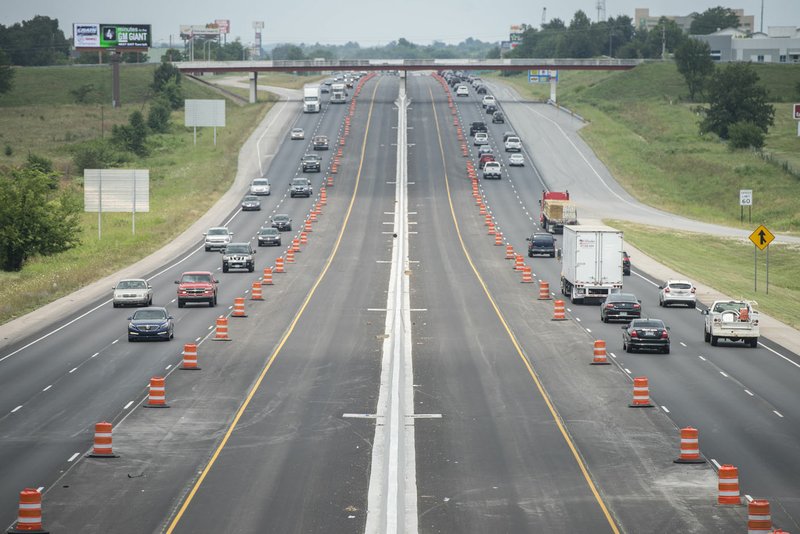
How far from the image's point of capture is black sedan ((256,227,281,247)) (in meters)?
84.8

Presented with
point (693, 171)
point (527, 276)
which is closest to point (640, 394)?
point (527, 276)

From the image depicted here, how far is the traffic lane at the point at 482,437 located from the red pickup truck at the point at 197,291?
9.11m

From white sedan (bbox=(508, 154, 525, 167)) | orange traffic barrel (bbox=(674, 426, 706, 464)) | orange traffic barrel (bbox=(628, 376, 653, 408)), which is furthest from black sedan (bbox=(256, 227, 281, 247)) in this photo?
orange traffic barrel (bbox=(674, 426, 706, 464))

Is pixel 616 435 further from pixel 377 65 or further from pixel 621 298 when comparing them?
pixel 377 65

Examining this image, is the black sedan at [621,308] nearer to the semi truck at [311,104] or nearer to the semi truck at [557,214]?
the semi truck at [557,214]

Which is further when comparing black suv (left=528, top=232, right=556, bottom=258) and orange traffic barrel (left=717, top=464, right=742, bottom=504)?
black suv (left=528, top=232, right=556, bottom=258)

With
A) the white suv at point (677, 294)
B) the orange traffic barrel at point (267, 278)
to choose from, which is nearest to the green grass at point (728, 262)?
the white suv at point (677, 294)

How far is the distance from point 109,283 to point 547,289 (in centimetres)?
2361

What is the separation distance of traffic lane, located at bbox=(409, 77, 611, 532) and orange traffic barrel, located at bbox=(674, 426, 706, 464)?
2.57 metres

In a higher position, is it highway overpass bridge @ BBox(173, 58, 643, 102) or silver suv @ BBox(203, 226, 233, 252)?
highway overpass bridge @ BBox(173, 58, 643, 102)

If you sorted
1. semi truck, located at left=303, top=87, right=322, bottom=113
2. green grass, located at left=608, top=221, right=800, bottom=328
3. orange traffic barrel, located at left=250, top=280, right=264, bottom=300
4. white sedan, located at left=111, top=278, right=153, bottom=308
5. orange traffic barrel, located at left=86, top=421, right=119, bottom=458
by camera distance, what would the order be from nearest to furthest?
orange traffic barrel, located at left=86, top=421, right=119, bottom=458 < white sedan, located at left=111, top=278, right=153, bottom=308 < orange traffic barrel, located at left=250, top=280, right=264, bottom=300 < green grass, located at left=608, top=221, right=800, bottom=328 < semi truck, located at left=303, top=87, right=322, bottom=113

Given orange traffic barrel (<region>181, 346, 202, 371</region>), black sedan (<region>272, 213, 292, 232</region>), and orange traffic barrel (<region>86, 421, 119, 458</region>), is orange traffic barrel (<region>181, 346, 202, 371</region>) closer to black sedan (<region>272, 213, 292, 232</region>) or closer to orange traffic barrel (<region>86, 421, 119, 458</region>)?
orange traffic barrel (<region>86, 421, 119, 458</region>)

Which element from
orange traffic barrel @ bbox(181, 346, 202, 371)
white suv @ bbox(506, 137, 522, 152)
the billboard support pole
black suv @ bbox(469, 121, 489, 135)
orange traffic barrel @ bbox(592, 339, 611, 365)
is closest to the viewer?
orange traffic barrel @ bbox(181, 346, 202, 371)

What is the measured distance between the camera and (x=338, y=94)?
176625 millimetres
